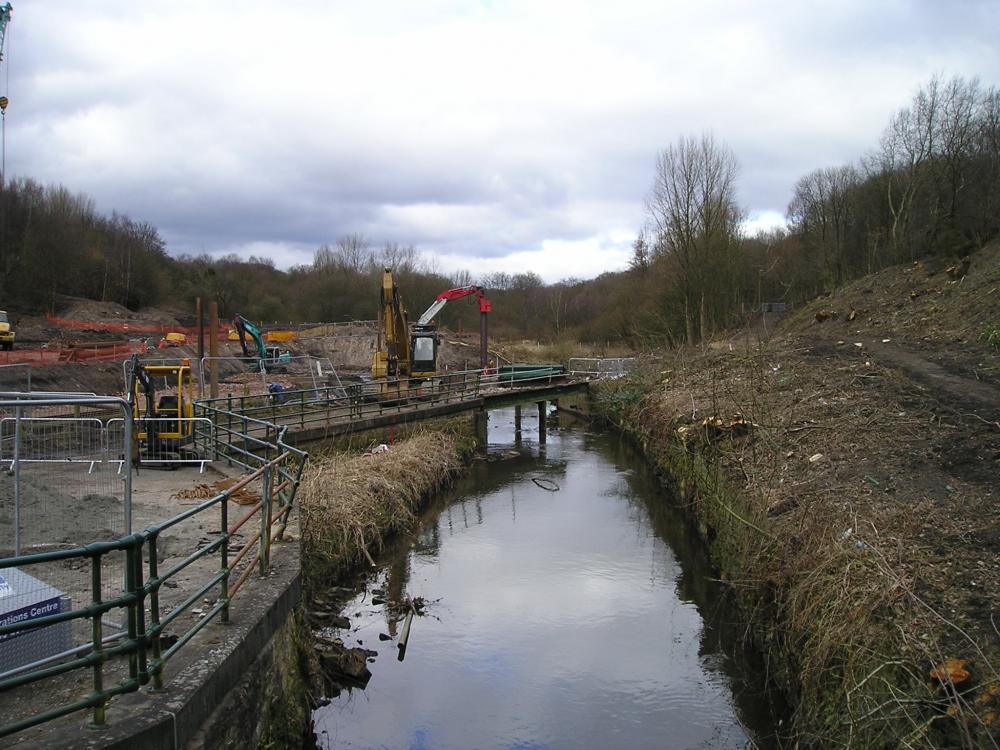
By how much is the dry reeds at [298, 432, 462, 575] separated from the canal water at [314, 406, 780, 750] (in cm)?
56

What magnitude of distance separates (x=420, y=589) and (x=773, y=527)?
6016mm

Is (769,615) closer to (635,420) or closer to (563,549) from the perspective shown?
(563,549)

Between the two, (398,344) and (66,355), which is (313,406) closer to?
(398,344)

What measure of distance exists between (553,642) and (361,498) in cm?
537

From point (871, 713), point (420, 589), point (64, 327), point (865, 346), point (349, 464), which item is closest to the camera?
point (871, 713)

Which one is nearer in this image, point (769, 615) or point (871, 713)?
point (871, 713)

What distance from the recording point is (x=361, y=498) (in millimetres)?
14156

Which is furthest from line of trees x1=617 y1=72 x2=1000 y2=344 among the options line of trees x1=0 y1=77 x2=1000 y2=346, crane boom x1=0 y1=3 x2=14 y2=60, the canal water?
crane boom x1=0 y1=3 x2=14 y2=60

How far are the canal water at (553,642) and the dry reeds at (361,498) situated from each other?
1.84ft

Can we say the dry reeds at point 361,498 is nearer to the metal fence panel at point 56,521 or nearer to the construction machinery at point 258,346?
the metal fence panel at point 56,521

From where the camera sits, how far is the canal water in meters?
8.20

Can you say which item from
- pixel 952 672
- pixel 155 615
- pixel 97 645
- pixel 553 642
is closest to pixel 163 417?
pixel 553 642

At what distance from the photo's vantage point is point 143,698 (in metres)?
4.46

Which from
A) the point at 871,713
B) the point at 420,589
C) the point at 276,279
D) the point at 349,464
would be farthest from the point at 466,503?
the point at 276,279
